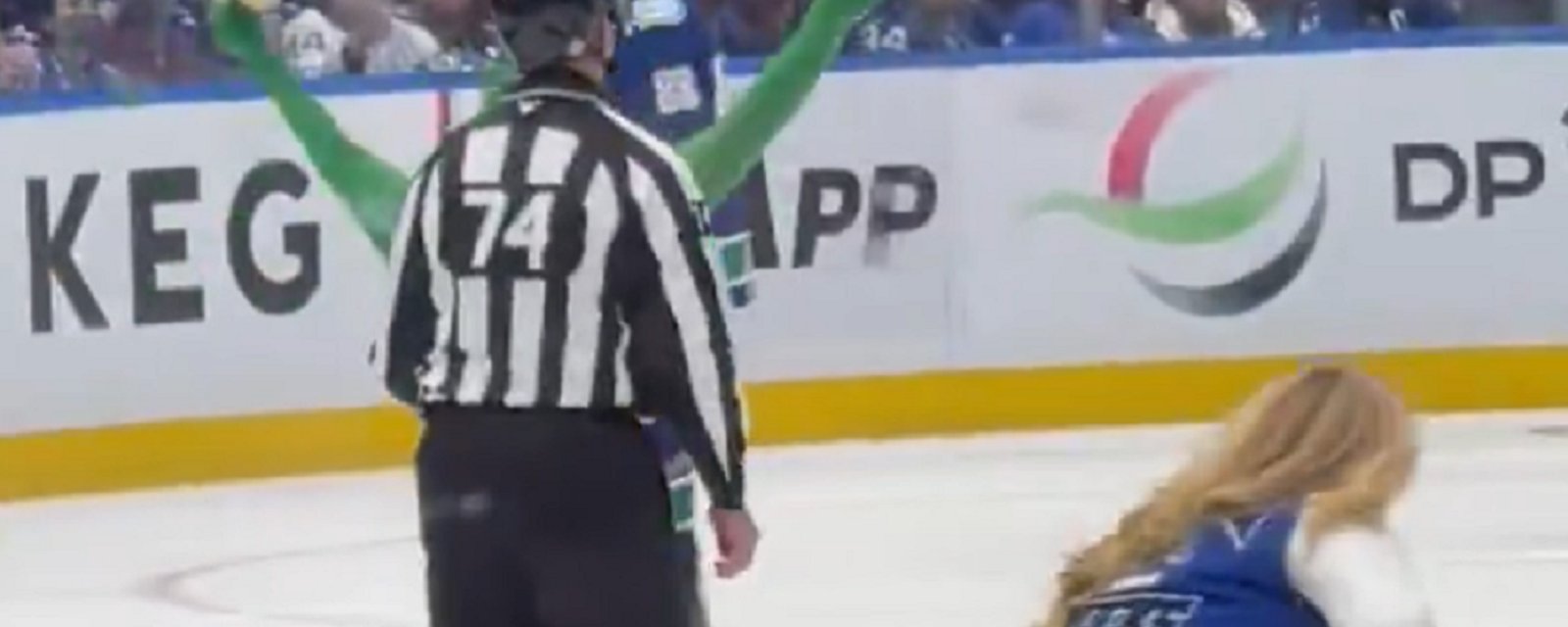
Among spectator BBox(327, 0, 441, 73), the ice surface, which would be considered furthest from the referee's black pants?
spectator BBox(327, 0, 441, 73)

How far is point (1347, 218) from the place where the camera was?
1312cm

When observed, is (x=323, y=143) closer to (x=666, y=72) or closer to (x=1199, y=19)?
(x=666, y=72)

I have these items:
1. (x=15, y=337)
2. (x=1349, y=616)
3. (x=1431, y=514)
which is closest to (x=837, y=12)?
(x=1349, y=616)

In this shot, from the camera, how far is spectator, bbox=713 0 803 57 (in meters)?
13.0

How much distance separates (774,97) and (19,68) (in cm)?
722

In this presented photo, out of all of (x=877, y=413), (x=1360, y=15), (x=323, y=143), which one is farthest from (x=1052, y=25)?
(x=323, y=143)

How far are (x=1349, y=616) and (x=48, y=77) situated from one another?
28.9 ft

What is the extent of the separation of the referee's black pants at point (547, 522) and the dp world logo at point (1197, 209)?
866 centimetres

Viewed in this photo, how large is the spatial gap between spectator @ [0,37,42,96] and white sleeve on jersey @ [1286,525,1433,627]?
28.5 ft

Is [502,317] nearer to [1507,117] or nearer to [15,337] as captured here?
[15,337]

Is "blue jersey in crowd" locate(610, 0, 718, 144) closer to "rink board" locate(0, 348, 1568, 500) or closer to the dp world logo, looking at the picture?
"rink board" locate(0, 348, 1568, 500)

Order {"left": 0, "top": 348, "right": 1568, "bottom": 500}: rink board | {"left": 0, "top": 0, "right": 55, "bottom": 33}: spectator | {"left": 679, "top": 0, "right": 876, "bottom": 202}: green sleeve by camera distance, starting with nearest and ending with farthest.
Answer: {"left": 679, "top": 0, "right": 876, "bottom": 202}: green sleeve → {"left": 0, "top": 348, "right": 1568, "bottom": 500}: rink board → {"left": 0, "top": 0, "right": 55, "bottom": 33}: spectator

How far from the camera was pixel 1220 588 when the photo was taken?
12.1 feet

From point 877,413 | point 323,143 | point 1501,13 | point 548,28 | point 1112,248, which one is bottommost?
point 877,413
